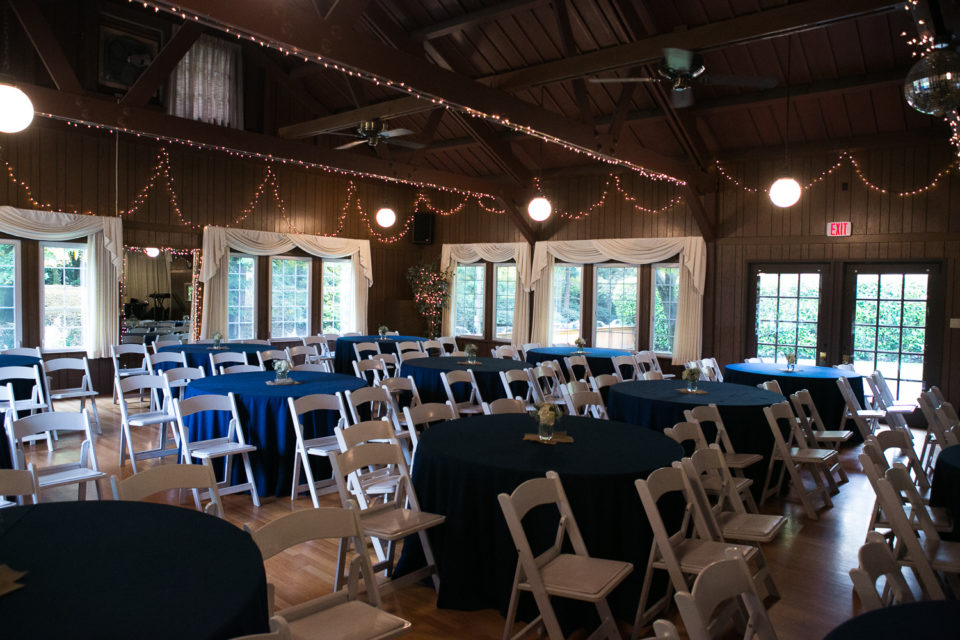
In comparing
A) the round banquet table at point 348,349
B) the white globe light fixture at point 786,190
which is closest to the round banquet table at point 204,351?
the round banquet table at point 348,349

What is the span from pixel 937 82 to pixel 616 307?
7727 mm

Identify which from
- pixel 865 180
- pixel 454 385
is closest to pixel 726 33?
pixel 454 385

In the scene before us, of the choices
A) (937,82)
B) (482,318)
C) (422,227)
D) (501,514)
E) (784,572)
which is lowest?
(784,572)

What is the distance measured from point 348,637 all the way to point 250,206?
9.87 metres

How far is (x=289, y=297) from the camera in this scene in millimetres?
11719

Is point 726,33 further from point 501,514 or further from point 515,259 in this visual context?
point 515,259

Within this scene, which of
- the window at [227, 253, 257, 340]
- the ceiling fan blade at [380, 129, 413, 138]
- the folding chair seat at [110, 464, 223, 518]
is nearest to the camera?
the folding chair seat at [110, 464, 223, 518]

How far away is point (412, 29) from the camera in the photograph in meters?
9.02

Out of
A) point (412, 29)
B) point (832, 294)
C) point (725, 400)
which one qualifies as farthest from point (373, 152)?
point (725, 400)

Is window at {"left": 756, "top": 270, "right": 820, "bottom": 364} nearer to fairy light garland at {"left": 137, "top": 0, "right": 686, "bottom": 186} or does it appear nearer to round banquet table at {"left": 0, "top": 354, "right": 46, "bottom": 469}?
fairy light garland at {"left": 137, "top": 0, "right": 686, "bottom": 186}

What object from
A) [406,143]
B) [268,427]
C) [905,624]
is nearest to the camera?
[905,624]

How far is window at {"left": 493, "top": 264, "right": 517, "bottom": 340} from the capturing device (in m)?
12.6

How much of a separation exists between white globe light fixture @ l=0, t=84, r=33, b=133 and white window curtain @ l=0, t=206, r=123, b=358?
434 cm

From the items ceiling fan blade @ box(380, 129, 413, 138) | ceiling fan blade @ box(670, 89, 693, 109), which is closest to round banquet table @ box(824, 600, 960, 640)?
ceiling fan blade @ box(670, 89, 693, 109)
